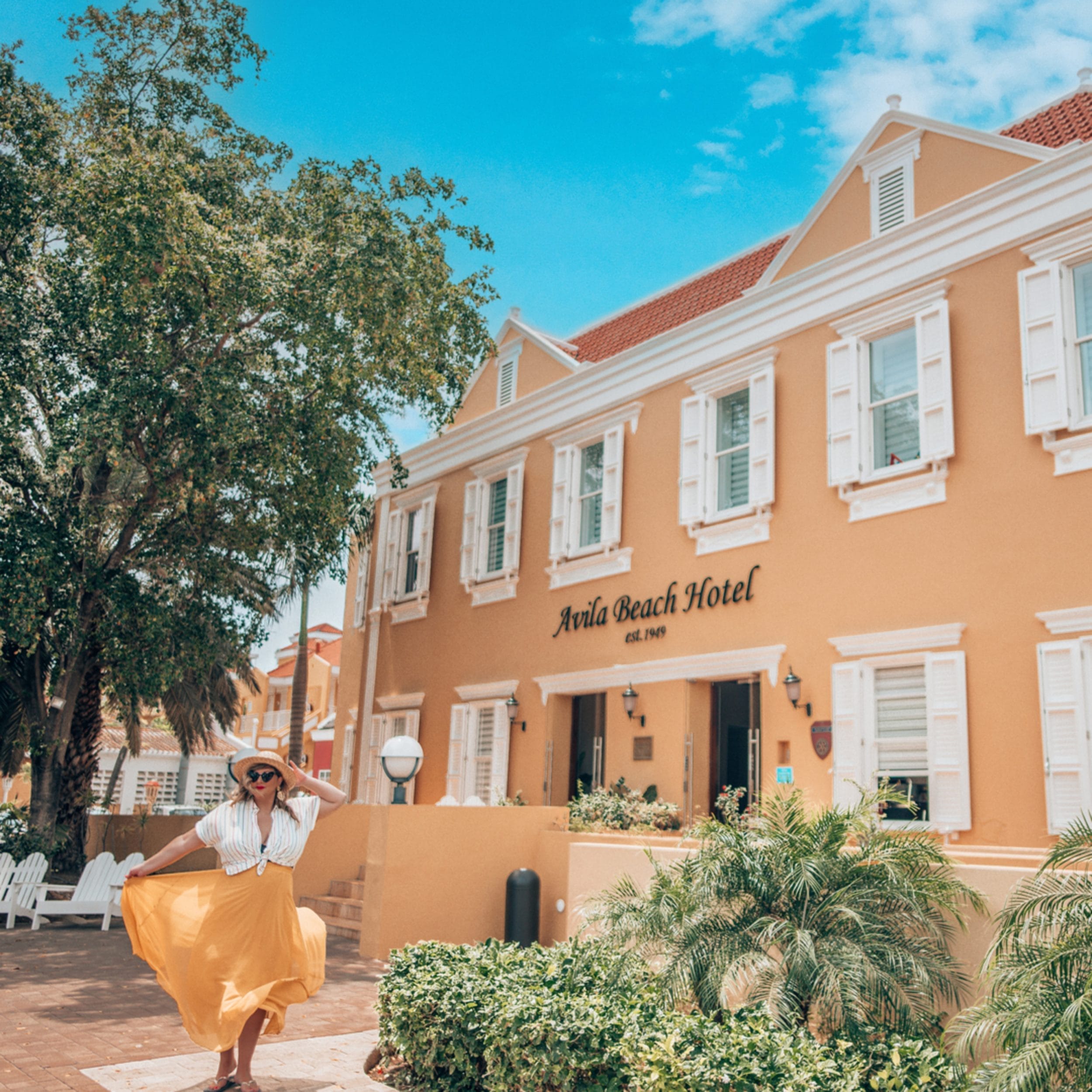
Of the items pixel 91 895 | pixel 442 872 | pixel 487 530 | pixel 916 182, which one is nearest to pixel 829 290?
pixel 916 182

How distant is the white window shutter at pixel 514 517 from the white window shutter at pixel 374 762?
4.18 metres

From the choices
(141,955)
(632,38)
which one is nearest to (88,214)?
(632,38)

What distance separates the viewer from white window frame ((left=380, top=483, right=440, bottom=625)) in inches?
703

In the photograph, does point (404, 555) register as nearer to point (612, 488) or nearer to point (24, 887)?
point (612, 488)

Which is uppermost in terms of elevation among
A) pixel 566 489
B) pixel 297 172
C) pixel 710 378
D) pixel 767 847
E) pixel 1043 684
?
pixel 297 172

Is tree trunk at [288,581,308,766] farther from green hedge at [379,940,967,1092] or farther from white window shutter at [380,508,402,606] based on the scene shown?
green hedge at [379,940,967,1092]

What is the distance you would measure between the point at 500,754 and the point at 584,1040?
9.69 meters

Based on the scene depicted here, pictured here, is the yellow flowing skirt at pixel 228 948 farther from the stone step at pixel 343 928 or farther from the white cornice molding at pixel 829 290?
the white cornice molding at pixel 829 290

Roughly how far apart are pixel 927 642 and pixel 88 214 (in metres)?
10.8

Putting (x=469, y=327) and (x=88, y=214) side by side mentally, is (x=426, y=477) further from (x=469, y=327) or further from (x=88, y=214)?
(x=88, y=214)

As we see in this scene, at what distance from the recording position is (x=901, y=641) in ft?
35.1

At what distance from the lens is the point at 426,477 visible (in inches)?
728

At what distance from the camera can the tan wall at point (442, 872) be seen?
1104 cm

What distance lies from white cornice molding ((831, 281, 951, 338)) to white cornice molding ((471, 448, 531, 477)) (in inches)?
223
